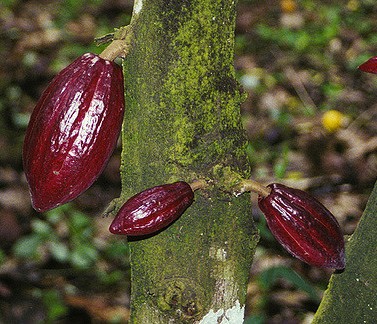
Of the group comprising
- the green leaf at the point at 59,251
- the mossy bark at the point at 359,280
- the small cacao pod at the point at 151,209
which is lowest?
the green leaf at the point at 59,251

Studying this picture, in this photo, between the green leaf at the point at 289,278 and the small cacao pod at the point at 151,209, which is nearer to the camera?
the small cacao pod at the point at 151,209

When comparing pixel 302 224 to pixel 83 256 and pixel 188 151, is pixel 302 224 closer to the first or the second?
pixel 188 151

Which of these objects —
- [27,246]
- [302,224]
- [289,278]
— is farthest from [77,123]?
[27,246]

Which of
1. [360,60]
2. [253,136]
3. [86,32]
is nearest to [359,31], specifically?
[360,60]

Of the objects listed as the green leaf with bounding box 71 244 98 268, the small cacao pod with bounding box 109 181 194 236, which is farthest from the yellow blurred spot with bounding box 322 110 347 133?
the small cacao pod with bounding box 109 181 194 236

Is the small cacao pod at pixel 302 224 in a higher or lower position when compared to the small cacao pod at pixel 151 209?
lower

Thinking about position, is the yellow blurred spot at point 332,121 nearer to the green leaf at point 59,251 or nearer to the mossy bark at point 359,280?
the green leaf at point 59,251

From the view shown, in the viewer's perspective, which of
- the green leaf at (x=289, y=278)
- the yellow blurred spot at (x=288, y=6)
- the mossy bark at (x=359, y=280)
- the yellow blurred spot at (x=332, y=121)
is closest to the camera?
the mossy bark at (x=359, y=280)

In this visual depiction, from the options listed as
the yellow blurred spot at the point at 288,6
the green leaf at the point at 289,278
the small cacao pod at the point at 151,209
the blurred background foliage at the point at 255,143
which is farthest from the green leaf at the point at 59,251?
the yellow blurred spot at the point at 288,6
